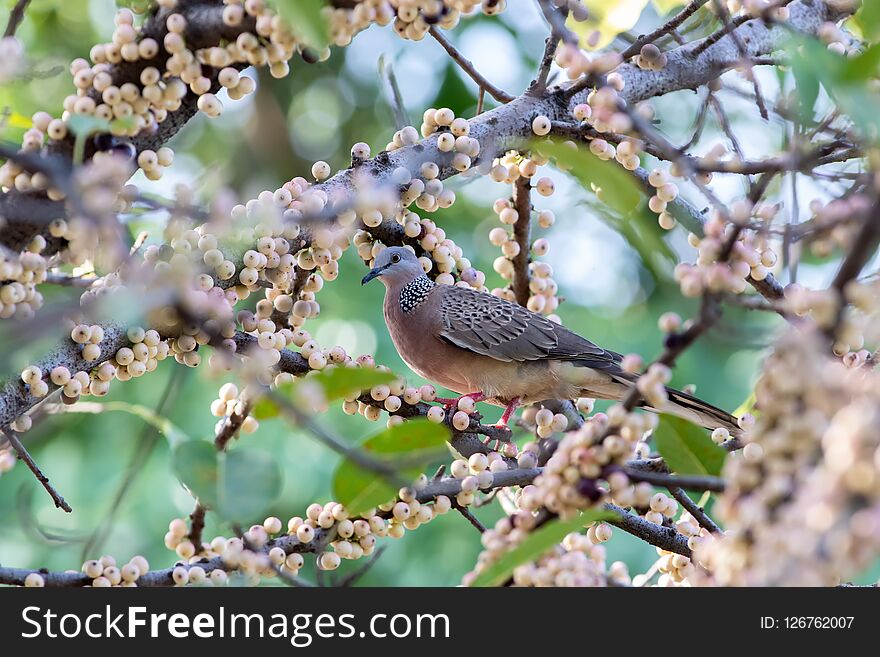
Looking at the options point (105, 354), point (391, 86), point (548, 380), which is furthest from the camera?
point (548, 380)

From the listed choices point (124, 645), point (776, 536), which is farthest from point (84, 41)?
point (776, 536)

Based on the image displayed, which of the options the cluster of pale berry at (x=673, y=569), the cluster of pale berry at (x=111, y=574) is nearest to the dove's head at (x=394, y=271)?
the cluster of pale berry at (x=673, y=569)

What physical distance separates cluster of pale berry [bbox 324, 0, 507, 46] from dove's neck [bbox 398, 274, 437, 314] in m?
1.57

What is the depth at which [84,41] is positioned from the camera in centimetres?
554

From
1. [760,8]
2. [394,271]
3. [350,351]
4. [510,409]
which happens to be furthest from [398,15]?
[350,351]

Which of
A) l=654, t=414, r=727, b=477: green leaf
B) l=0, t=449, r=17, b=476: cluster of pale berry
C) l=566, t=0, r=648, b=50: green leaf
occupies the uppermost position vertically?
l=566, t=0, r=648, b=50: green leaf

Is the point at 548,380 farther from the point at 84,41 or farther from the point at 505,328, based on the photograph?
the point at 84,41

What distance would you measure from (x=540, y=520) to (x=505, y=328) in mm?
1830

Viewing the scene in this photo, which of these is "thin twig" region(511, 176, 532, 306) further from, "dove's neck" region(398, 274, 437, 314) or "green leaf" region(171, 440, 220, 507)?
"green leaf" region(171, 440, 220, 507)

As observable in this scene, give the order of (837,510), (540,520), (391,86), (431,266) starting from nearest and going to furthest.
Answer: (837,510) → (540,520) → (391,86) → (431,266)

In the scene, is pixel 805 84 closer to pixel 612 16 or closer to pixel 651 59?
pixel 612 16

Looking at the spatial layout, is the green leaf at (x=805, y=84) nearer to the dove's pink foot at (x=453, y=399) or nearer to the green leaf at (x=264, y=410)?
the green leaf at (x=264, y=410)

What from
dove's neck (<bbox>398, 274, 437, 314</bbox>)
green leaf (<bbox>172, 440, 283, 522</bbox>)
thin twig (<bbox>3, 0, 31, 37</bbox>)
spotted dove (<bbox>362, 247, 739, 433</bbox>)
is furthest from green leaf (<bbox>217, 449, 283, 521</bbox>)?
dove's neck (<bbox>398, 274, 437, 314</bbox>)

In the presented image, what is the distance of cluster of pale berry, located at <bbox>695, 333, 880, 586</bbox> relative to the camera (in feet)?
2.50
